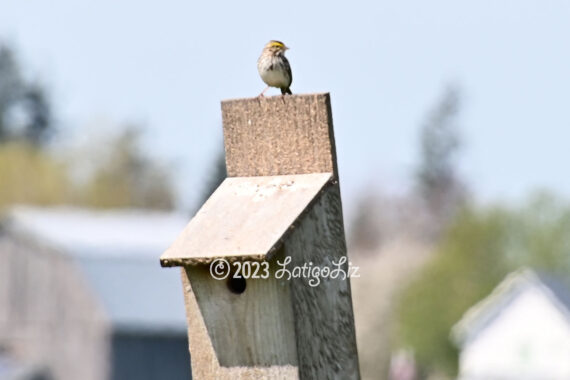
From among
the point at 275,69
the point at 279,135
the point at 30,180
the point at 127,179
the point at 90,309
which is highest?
the point at 127,179

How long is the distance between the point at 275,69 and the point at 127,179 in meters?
90.2

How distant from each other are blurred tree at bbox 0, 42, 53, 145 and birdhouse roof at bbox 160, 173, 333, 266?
96236 mm

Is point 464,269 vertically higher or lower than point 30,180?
lower

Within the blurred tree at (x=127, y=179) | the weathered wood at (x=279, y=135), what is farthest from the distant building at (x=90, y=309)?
the weathered wood at (x=279, y=135)

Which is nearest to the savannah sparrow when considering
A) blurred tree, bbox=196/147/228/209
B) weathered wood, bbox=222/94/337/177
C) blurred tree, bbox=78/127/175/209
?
weathered wood, bbox=222/94/337/177

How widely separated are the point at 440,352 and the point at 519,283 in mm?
21280

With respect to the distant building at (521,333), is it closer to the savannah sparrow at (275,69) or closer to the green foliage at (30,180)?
the savannah sparrow at (275,69)

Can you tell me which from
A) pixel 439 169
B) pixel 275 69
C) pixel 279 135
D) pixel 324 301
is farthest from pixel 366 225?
pixel 324 301

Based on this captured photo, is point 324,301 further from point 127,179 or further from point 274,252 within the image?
Answer: point 127,179

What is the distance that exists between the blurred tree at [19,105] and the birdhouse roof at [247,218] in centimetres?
9624

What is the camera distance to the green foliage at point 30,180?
89.8 meters

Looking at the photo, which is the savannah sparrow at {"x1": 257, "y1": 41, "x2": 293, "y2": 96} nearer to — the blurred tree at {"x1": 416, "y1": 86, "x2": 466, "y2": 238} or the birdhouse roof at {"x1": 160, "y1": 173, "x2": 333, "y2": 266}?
the birdhouse roof at {"x1": 160, "y1": 173, "x2": 333, "y2": 266}

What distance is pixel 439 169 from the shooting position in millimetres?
100062

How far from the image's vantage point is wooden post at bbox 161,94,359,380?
609 centimetres
